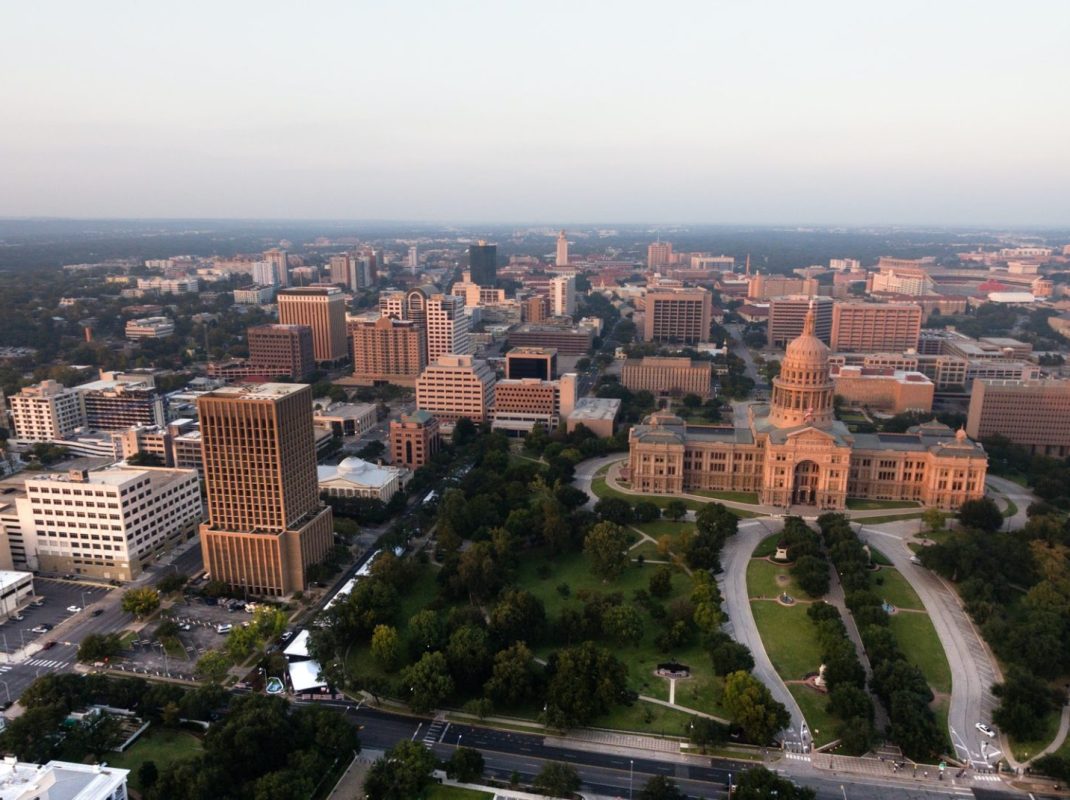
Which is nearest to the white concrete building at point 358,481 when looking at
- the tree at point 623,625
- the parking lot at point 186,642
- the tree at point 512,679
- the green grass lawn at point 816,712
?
the parking lot at point 186,642

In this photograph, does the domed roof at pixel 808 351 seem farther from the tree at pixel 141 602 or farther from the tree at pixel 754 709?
the tree at pixel 141 602

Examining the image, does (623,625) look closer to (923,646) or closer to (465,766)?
(465,766)

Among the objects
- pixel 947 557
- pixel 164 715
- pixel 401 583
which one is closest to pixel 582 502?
pixel 401 583

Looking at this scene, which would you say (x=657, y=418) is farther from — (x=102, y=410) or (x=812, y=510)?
(x=102, y=410)

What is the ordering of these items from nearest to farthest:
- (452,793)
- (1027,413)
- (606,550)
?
(452,793) → (606,550) → (1027,413)

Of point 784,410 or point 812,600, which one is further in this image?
point 784,410

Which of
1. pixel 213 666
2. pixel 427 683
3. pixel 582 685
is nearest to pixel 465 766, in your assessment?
pixel 427 683

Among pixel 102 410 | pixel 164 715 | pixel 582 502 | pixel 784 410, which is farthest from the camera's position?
pixel 102 410
